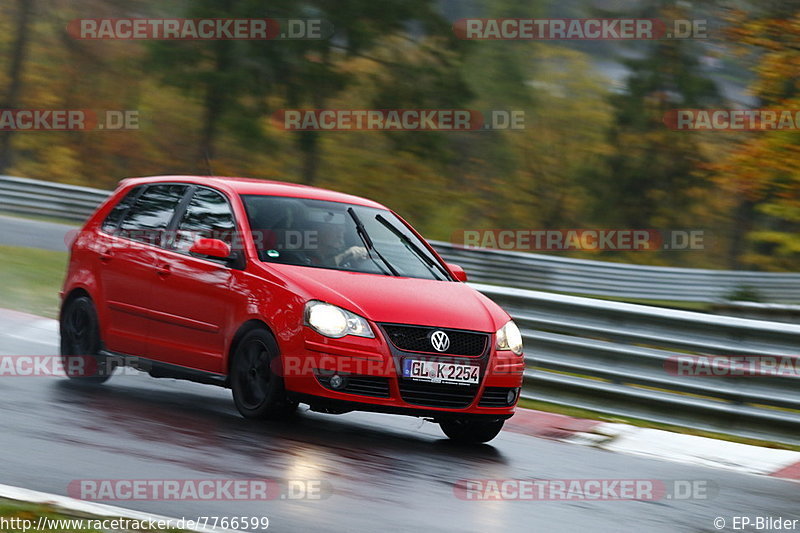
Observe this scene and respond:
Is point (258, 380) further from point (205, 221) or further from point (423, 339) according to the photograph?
point (205, 221)

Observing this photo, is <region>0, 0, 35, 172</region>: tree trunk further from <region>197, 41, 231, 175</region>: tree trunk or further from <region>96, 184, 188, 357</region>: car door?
<region>96, 184, 188, 357</region>: car door

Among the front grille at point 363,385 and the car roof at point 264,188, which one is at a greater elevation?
the car roof at point 264,188

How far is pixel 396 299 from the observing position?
→ 7.77 m

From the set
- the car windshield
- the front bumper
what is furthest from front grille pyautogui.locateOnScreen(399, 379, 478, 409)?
the car windshield

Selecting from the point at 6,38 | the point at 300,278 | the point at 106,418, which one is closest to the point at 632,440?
the point at 300,278

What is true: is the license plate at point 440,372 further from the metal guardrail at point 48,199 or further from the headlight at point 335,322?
the metal guardrail at point 48,199

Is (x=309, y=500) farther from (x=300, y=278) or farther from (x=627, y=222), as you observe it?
(x=627, y=222)

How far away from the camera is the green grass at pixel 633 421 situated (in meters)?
9.46

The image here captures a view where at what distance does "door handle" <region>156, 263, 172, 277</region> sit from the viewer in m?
8.52

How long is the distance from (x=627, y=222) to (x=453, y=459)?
3709 cm

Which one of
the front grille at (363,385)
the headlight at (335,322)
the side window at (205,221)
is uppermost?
the side window at (205,221)

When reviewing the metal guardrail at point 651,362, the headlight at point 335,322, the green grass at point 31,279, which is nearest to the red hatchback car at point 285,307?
the headlight at point 335,322

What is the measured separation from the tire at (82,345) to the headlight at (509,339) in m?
3.15

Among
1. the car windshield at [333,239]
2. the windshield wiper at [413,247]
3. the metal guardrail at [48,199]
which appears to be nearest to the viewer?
the car windshield at [333,239]
